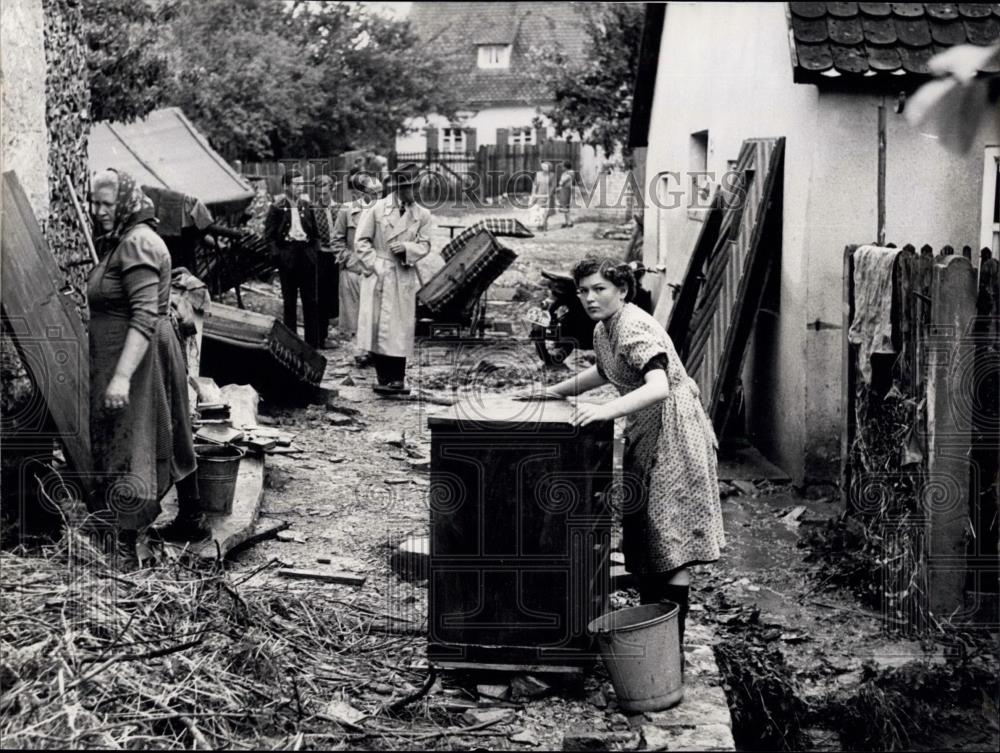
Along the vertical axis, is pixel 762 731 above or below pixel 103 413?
below

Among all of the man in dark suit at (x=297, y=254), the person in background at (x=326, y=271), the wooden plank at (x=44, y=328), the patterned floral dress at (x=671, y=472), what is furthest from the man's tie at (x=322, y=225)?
the patterned floral dress at (x=671, y=472)

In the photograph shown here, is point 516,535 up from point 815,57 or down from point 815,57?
down

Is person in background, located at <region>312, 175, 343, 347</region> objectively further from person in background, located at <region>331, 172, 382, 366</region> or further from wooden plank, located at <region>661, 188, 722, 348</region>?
wooden plank, located at <region>661, 188, 722, 348</region>

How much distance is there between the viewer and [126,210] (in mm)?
5945

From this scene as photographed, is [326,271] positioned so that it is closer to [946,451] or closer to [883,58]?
[883,58]

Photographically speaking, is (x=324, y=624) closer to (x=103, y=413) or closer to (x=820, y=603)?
(x=103, y=413)

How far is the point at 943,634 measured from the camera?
6312 mm

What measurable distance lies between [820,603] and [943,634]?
75cm

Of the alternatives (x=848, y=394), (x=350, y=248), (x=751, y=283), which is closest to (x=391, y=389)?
(x=350, y=248)

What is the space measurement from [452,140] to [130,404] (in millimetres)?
46078

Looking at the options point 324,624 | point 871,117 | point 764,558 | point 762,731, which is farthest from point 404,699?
point 871,117

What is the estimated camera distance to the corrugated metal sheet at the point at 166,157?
15.0 meters

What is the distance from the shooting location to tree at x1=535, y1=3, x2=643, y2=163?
2356 centimetres

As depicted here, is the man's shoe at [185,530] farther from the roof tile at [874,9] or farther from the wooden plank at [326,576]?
the roof tile at [874,9]
